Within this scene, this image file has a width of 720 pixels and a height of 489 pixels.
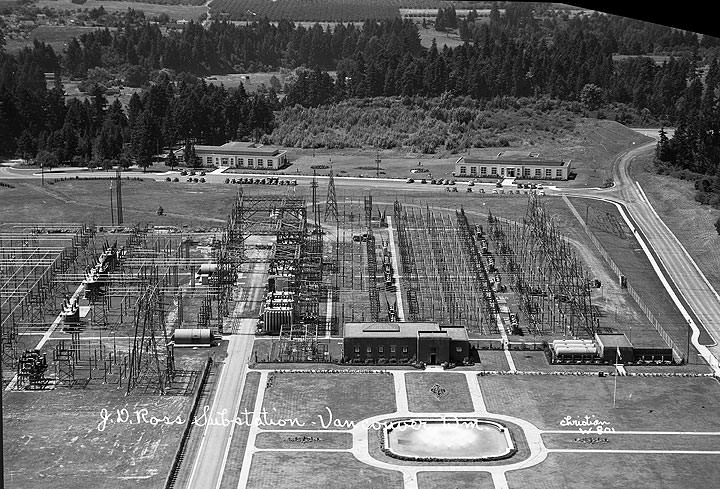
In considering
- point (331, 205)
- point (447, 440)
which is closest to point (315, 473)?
point (447, 440)

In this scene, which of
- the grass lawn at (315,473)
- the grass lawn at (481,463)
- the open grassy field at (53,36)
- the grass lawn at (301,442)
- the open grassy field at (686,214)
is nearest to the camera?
the grass lawn at (315,473)

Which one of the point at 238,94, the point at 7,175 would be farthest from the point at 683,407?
the point at 238,94

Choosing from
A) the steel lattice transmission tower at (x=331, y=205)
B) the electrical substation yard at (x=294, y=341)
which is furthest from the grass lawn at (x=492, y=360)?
the steel lattice transmission tower at (x=331, y=205)

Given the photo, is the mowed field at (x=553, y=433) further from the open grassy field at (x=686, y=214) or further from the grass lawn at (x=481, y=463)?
the open grassy field at (x=686, y=214)

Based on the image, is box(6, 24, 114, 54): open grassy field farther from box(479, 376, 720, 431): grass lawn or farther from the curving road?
box(479, 376, 720, 431): grass lawn

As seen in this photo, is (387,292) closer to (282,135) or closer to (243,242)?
(243,242)
